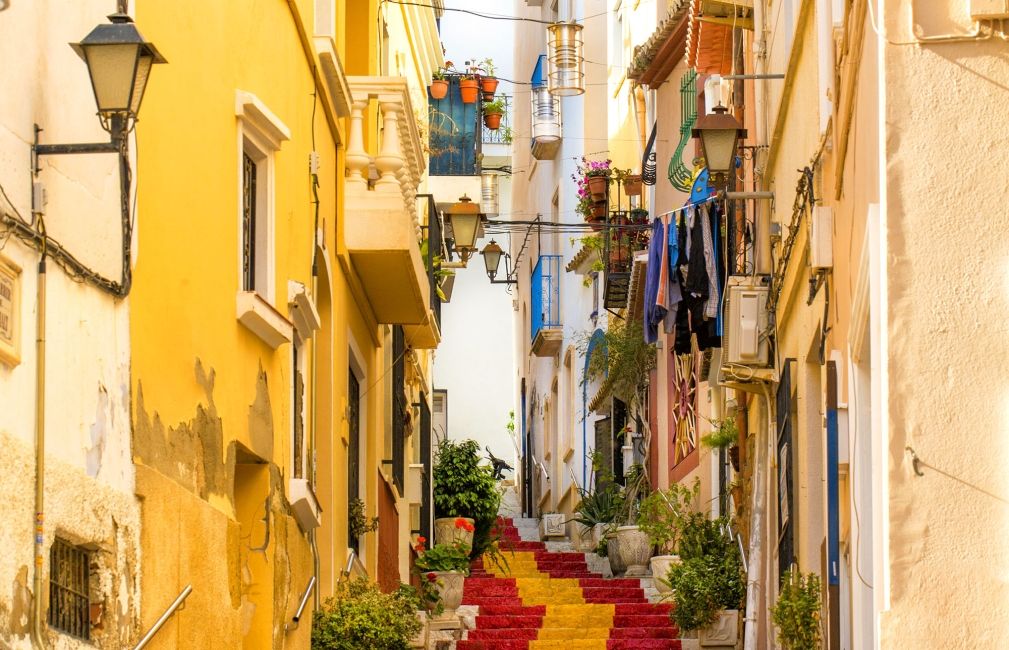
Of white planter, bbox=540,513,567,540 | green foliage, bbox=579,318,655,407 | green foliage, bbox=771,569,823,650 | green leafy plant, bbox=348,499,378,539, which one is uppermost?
green foliage, bbox=579,318,655,407

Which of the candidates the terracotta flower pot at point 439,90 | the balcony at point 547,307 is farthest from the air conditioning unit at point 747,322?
the balcony at point 547,307

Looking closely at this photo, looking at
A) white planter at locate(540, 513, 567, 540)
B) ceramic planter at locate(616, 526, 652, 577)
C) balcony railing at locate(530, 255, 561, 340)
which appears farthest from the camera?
balcony railing at locate(530, 255, 561, 340)

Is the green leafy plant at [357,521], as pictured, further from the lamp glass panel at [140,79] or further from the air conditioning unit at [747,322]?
the lamp glass panel at [140,79]

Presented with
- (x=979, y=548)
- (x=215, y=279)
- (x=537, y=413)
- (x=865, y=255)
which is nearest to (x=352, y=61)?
(x=215, y=279)

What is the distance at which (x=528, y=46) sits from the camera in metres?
40.8

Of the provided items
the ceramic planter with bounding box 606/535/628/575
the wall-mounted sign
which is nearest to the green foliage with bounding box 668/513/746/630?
the ceramic planter with bounding box 606/535/628/575

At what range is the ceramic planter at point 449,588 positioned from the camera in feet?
61.8

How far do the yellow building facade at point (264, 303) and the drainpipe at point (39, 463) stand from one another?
4.21ft

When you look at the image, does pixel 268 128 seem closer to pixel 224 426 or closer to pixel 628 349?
pixel 224 426

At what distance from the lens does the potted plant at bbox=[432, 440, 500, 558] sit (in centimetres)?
2458

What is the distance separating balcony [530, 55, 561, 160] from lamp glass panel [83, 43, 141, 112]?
2758 cm

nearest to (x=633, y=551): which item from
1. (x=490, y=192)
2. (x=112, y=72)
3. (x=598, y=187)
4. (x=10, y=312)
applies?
(x=598, y=187)

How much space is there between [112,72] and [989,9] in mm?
3384

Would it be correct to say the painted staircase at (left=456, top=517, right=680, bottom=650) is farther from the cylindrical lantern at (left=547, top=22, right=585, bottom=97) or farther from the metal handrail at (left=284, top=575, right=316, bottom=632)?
the cylindrical lantern at (left=547, top=22, right=585, bottom=97)
